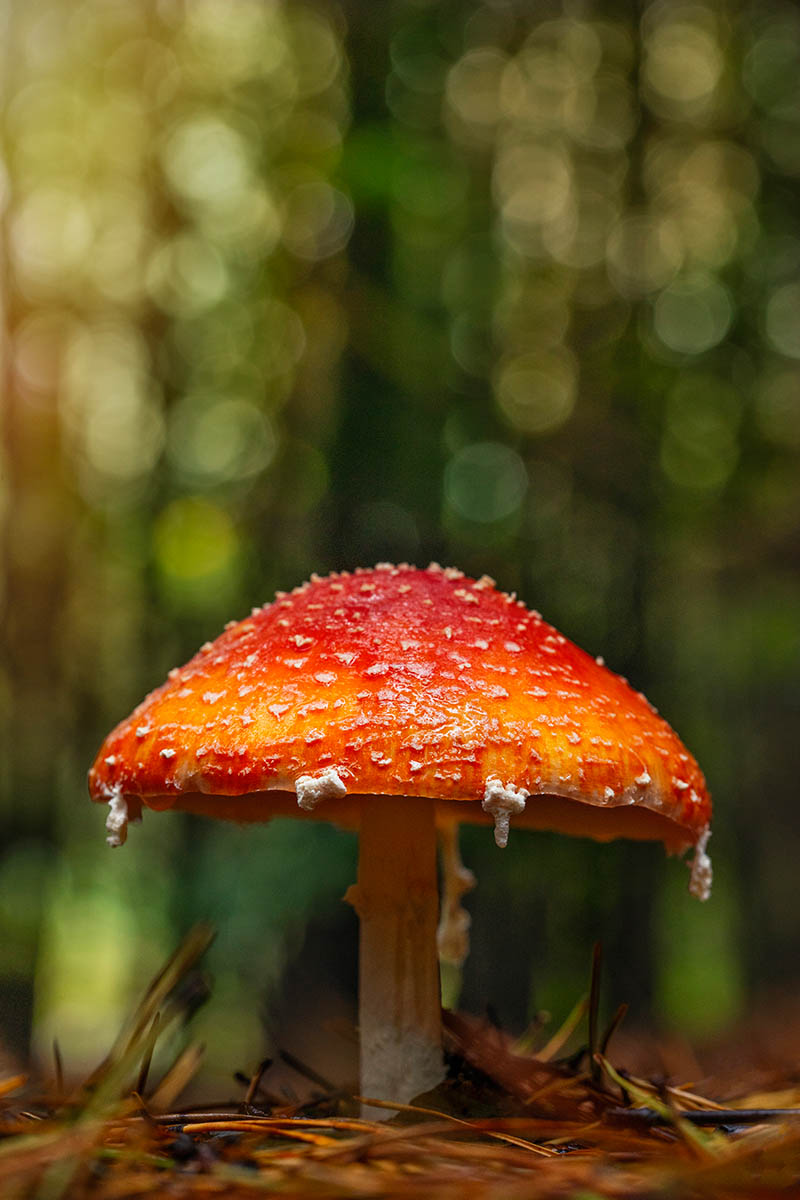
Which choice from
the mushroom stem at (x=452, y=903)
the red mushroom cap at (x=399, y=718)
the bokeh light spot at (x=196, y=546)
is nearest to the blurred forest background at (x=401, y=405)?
the bokeh light spot at (x=196, y=546)

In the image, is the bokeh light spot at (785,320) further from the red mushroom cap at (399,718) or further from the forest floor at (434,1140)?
the forest floor at (434,1140)

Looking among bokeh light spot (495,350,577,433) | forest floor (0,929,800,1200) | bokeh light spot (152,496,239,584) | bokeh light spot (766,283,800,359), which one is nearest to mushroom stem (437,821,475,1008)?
forest floor (0,929,800,1200)

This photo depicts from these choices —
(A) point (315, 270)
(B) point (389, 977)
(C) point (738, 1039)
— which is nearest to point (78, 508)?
(A) point (315, 270)

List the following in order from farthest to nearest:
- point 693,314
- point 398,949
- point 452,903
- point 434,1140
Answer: point 693,314, point 452,903, point 398,949, point 434,1140

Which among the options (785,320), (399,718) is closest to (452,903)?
(399,718)

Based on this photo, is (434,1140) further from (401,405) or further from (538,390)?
(538,390)

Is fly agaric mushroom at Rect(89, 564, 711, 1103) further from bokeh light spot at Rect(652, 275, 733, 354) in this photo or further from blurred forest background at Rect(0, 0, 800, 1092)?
bokeh light spot at Rect(652, 275, 733, 354)

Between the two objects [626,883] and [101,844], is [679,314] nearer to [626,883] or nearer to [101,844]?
[626,883]
